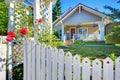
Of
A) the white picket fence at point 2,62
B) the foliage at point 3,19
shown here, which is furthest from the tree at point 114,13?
the white picket fence at point 2,62

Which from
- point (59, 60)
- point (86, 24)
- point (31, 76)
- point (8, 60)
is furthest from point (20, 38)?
point (86, 24)

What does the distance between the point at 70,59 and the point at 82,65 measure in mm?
251

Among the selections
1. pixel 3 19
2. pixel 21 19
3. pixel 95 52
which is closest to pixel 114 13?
pixel 95 52

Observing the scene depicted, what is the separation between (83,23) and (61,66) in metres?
21.6

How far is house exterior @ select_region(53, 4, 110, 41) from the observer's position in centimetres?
2328

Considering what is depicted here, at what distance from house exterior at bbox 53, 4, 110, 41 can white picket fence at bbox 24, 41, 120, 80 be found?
18681mm

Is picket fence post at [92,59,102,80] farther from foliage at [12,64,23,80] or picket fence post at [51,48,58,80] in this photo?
foliage at [12,64,23,80]

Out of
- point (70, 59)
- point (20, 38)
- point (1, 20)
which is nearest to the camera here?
point (70, 59)

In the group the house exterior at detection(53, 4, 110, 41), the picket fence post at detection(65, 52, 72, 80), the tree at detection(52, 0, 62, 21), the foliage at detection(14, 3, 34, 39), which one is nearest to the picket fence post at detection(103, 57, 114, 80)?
the picket fence post at detection(65, 52, 72, 80)

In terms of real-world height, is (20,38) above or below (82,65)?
above

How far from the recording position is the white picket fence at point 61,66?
2961 millimetres

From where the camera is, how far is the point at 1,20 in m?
12.3

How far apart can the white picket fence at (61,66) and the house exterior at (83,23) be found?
735 inches

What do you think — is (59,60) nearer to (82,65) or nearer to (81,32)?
(82,65)
